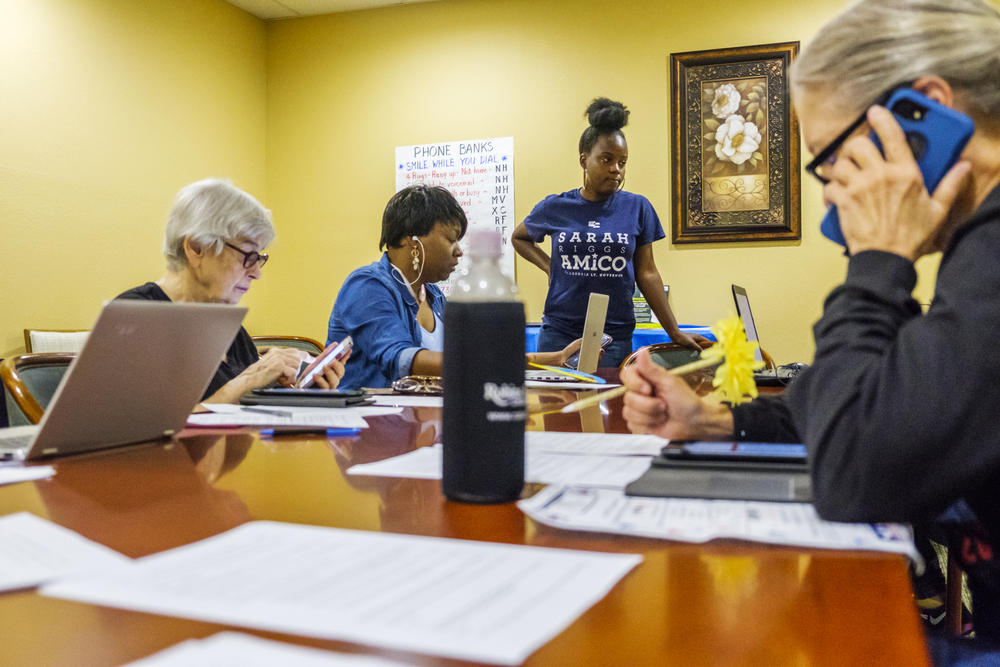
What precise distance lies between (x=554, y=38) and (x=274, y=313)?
2.34 m

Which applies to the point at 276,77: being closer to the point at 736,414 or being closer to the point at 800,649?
the point at 736,414

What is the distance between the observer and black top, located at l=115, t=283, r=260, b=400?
191 cm

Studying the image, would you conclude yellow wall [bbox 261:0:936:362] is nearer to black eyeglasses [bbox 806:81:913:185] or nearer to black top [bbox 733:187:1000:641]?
black eyeglasses [bbox 806:81:913:185]

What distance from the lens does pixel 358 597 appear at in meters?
0.45

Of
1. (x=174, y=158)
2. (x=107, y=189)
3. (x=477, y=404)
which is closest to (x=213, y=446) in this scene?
(x=477, y=404)

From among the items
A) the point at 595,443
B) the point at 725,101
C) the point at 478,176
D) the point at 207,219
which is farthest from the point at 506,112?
the point at 595,443

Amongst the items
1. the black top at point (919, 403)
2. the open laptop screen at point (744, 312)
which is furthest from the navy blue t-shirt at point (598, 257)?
the black top at point (919, 403)

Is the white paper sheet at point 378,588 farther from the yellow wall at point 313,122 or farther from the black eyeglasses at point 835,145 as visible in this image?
the yellow wall at point 313,122

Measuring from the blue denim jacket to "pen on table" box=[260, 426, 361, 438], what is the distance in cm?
88

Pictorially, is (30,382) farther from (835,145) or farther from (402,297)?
(835,145)

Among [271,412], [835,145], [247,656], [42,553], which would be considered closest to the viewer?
[247,656]

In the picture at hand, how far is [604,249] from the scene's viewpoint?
326 centimetres

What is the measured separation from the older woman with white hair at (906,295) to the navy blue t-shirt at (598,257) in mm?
2369

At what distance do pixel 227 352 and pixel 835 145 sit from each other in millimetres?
1735
